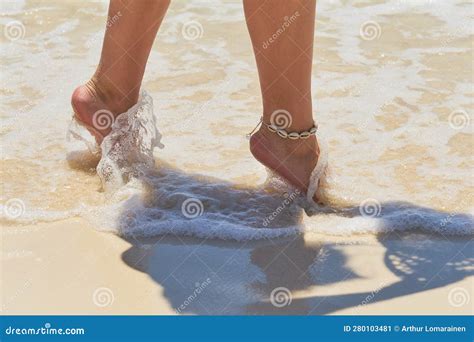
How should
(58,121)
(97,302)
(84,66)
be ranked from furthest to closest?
(84,66)
(58,121)
(97,302)

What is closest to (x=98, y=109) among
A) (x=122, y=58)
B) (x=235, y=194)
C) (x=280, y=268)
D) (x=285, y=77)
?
(x=122, y=58)

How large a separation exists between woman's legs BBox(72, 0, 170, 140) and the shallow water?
206 mm

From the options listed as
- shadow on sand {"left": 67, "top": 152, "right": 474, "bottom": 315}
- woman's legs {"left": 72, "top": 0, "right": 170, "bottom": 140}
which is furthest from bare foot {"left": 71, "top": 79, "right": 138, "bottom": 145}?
shadow on sand {"left": 67, "top": 152, "right": 474, "bottom": 315}

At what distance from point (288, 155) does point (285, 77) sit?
0.24m

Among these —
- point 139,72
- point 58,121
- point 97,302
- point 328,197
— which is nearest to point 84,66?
point 58,121

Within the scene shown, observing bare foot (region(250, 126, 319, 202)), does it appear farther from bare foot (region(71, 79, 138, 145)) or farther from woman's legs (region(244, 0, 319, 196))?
bare foot (region(71, 79, 138, 145))

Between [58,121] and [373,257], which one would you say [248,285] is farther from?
[58,121]

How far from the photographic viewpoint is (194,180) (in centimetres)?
274

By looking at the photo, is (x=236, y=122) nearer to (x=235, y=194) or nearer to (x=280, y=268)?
(x=235, y=194)

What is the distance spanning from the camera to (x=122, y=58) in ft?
9.07

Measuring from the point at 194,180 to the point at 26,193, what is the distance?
52 centimetres

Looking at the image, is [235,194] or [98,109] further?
[98,109]

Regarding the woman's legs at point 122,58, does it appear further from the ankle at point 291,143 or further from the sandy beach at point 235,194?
the ankle at point 291,143

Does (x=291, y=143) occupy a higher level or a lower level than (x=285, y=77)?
lower
